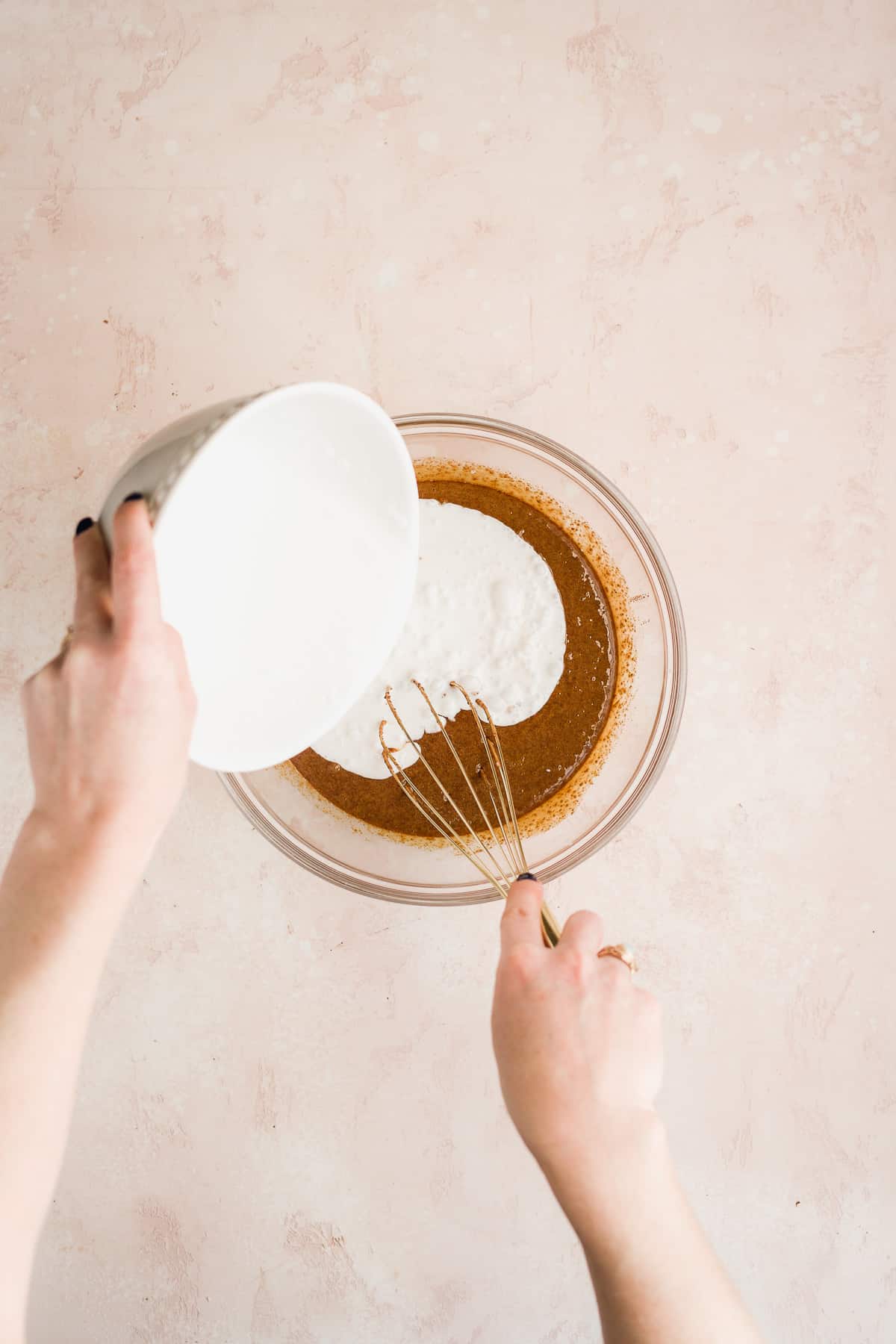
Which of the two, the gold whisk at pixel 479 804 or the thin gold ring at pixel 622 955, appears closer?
the thin gold ring at pixel 622 955

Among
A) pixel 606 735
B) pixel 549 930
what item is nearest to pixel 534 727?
pixel 606 735

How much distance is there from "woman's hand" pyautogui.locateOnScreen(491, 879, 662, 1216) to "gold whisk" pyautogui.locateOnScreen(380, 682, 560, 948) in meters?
0.20

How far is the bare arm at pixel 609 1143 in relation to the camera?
0.57m

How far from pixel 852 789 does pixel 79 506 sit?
2.77ft

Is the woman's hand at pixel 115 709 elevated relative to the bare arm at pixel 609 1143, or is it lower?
elevated

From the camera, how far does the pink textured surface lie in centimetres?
85

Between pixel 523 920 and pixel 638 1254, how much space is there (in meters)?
0.23

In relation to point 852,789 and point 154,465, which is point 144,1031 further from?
point 852,789

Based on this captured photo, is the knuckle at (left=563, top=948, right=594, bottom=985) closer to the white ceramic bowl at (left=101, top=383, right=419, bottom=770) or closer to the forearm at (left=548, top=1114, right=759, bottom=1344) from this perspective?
the forearm at (left=548, top=1114, right=759, bottom=1344)

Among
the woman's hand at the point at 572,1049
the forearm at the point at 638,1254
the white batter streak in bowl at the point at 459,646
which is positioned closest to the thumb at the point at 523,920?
the woman's hand at the point at 572,1049

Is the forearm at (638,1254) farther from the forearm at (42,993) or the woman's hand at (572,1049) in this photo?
the forearm at (42,993)

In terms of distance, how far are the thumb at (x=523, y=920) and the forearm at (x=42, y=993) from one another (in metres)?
0.26

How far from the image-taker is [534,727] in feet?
2.77

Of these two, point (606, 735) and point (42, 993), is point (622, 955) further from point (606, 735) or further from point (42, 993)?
point (42, 993)
